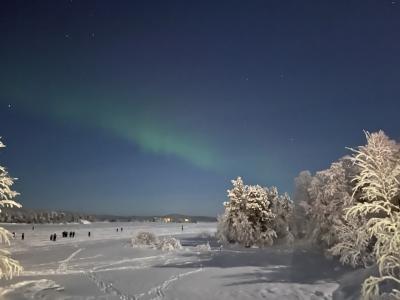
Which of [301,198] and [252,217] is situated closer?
[301,198]

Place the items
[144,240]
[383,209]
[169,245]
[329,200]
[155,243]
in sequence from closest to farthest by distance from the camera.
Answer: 1. [383,209]
2. [329,200]
3. [169,245]
4. [155,243]
5. [144,240]

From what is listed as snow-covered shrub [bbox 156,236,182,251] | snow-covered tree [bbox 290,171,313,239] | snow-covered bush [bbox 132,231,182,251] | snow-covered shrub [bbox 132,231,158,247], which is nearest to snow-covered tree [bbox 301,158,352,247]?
snow-covered tree [bbox 290,171,313,239]

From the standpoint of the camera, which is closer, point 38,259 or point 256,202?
point 38,259

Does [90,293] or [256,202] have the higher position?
[256,202]

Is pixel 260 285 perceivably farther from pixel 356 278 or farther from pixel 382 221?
pixel 382 221

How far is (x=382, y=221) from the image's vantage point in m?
14.4

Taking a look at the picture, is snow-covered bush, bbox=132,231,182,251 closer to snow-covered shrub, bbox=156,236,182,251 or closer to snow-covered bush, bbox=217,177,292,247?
snow-covered shrub, bbox=156,236,182,251

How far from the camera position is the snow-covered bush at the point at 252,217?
5625 cm

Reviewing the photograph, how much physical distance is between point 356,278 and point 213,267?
41.7ft

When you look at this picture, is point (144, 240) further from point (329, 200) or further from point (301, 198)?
point (329, 200)

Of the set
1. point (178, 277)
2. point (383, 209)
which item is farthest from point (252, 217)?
point (383, 209)

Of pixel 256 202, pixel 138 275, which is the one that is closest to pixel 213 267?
pixel 138 275

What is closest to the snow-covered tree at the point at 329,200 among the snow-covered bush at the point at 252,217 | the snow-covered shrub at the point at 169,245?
the snow-covered bush at the point at 252,217

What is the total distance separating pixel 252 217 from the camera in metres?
58.2
